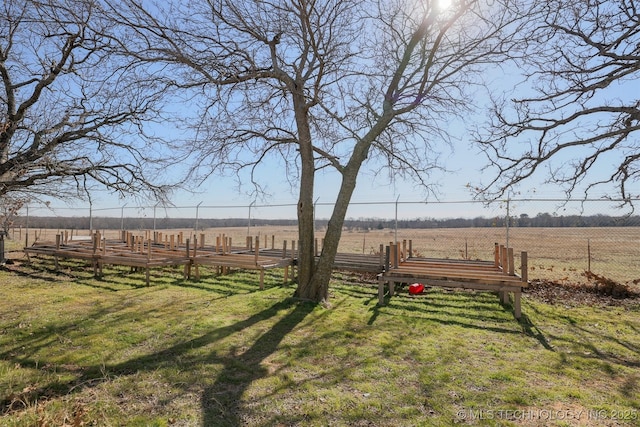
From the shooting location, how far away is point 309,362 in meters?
4.43

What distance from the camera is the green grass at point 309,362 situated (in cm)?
321

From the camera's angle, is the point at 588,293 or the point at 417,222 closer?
the point at 588,293

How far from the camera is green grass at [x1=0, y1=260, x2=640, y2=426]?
3207 millimetres

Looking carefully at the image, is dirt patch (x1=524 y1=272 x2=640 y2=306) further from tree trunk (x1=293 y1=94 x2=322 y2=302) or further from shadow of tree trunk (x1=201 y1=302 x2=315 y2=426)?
shadow of tree trunk (x1=201 y1=302 x2=315 y2=426)

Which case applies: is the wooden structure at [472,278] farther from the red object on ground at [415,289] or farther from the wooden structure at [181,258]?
the wooden structure at [181,258]

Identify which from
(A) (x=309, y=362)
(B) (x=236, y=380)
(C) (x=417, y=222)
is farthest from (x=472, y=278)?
(C) (x=417, y=222)

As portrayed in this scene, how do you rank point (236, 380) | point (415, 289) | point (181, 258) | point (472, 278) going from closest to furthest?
1. point (236, 380)
2. point (472, 278)
3. point (415, 289)
4. point (181, 258)

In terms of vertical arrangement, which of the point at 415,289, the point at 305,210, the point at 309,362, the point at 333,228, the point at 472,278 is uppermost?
the point at 305,210

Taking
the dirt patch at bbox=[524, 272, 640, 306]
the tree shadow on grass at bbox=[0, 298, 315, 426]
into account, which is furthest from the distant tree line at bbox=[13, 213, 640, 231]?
the tree shadow on grass at bbox=[0, 298, 315, 426]

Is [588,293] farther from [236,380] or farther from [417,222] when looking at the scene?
[417,222]

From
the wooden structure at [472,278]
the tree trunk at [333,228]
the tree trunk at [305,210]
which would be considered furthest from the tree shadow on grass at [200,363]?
the wooden structure at [472,278]

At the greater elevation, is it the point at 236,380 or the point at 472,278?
the point at 472,278

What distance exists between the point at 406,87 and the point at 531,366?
5.33 m

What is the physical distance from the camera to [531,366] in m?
4.43
